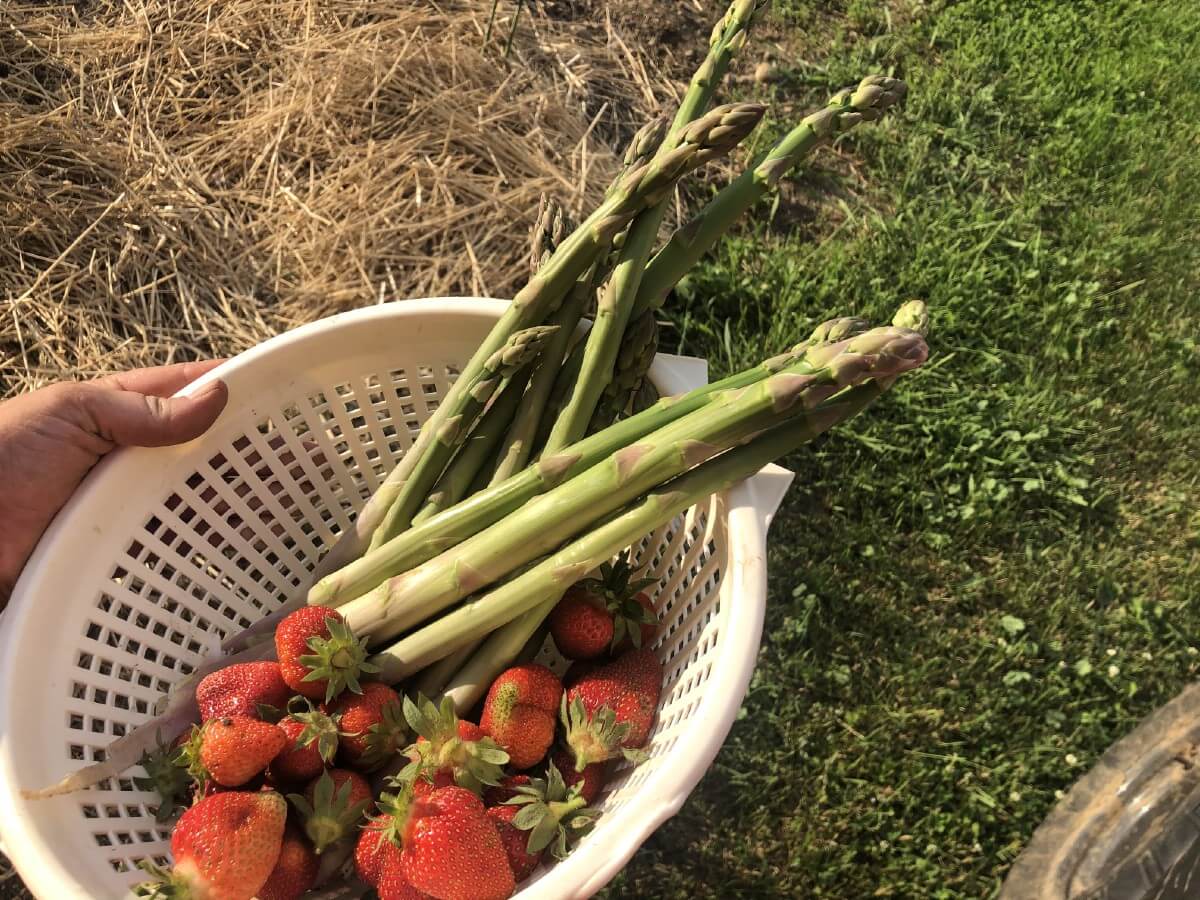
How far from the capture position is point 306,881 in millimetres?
1613

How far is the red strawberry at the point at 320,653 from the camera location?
1598 mm

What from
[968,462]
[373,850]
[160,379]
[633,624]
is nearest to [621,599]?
[633,624]

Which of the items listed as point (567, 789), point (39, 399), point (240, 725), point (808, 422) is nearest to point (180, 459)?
point (39, 399)

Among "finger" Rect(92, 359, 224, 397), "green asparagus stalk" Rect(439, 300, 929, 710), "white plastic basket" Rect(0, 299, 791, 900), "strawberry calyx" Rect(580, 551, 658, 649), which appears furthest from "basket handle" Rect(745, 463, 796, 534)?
"finger" Rect(92, 359, 224, 397)

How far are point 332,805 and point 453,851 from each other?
0.27 m

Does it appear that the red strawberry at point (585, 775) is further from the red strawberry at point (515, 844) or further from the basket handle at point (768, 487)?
the basket handle at point (768, 487)

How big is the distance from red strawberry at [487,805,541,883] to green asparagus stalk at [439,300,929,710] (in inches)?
9.1

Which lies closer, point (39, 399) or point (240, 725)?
point (240, 725)

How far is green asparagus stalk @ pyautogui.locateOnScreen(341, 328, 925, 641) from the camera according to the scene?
62.0 inches

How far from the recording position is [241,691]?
1.65m

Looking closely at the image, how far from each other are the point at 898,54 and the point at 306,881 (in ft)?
11.2

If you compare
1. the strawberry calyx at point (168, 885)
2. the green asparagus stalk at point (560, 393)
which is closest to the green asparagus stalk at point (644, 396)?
the green asparagus stalk at point (560, 393)

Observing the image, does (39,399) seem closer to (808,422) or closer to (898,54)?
(808,422)

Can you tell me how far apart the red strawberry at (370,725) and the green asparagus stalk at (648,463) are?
153 mm
